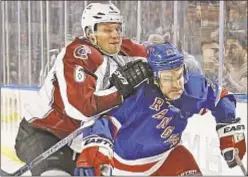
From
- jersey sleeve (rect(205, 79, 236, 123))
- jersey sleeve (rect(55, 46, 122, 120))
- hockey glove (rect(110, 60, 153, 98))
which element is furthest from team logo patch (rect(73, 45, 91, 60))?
jersey sleeve (rect(205, 79, 236, 123))

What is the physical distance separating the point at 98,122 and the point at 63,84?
0.22m

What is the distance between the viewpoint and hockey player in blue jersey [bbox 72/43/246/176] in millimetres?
2498

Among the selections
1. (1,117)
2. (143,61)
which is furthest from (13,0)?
(143,61)

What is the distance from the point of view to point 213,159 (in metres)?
2.62

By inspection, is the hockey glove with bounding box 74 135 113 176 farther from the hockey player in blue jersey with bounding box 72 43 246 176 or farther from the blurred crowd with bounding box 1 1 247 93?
the blurred crowd with bounding box 1 1 247 93

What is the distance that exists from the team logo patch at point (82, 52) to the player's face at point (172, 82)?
0.33m

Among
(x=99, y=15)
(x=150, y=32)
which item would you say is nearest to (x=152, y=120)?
(x=150, y=32)

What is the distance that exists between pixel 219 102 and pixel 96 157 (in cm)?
60

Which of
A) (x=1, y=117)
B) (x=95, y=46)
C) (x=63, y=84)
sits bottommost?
(x=1, y=117)

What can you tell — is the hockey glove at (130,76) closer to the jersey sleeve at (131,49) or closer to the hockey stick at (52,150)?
the jersey sleeve at (131,49)

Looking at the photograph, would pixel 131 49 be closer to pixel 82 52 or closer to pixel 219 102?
pixel 82 52

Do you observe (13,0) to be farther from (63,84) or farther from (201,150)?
(201,150)

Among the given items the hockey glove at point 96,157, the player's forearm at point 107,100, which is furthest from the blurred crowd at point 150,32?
the hockey glove at point 96,157

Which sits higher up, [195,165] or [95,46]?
[95,46]
